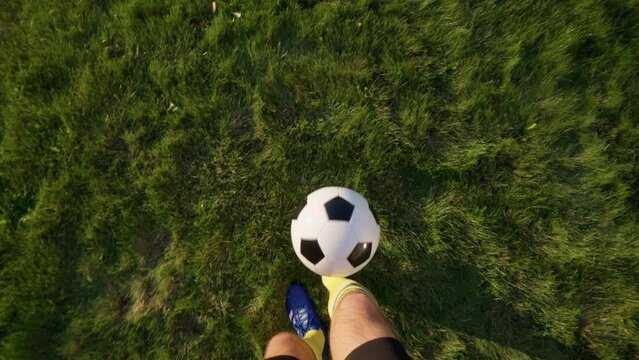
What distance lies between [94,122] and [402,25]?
2663mm

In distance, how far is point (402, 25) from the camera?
3250 millimetres

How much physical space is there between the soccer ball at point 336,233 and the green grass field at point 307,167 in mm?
485

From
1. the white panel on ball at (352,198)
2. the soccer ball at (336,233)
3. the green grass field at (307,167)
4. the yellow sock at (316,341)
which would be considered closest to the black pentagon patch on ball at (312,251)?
the soccer ball at (336,233)

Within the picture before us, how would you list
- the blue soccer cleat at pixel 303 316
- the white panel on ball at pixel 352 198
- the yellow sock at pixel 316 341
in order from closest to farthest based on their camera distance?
the white panel on ball at pixel 352 198 < the yellow sock at pixel 316 341 < the blue soccer cleat at pixel 303 316

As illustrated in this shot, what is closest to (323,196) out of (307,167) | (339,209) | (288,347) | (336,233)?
(339,209)

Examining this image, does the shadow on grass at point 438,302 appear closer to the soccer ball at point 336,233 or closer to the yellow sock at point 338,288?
the yellow sock at point 338,288

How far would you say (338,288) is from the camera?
2.80 meters

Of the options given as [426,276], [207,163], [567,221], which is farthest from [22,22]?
[567,221]

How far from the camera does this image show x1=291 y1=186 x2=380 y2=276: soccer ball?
2453 mm

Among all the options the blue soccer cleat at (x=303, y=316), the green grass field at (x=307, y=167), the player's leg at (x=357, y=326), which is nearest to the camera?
the player's leg at (x=357, y=326)

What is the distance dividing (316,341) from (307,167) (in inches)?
51.6

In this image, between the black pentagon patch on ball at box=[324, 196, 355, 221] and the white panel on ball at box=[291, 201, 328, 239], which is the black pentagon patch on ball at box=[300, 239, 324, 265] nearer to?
the white panel on ball at box=[291, 201, 328, 239]

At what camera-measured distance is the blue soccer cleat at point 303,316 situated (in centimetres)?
282

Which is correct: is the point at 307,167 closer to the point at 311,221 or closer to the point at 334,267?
the point at 311,221
